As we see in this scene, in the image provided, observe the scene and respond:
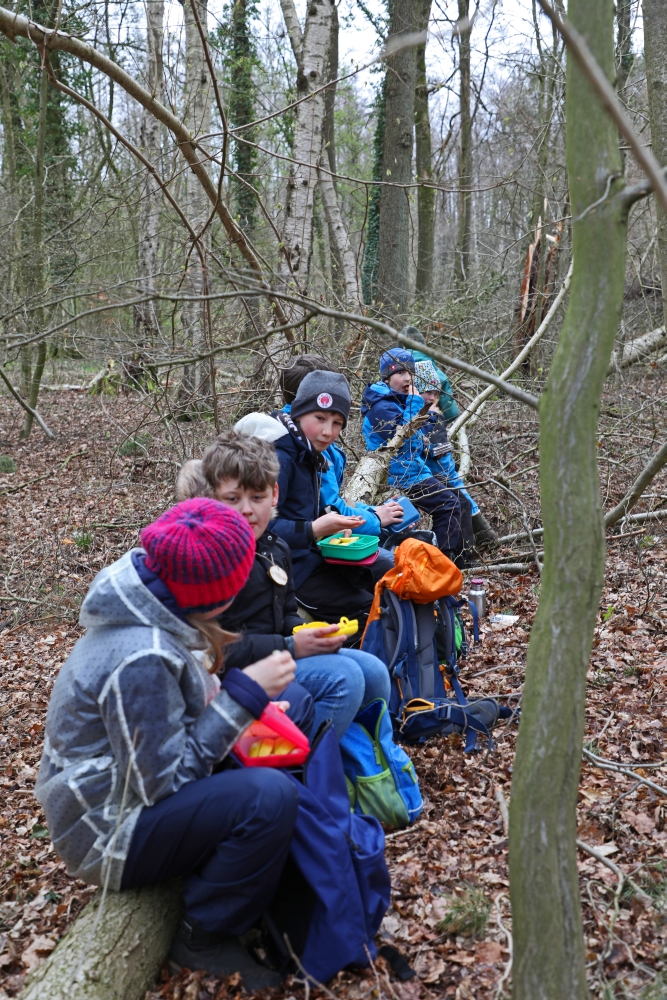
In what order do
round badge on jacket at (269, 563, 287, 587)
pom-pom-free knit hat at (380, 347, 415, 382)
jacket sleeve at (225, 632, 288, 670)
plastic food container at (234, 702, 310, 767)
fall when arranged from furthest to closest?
pom-pom-free knit hat at (380, 347, 415, 382) → round badge on jacket at (269, 563, 287, 587) → jacket sleeve at (225, 632, 288, 670) → plastic food container at (234, 702, 310, 767)

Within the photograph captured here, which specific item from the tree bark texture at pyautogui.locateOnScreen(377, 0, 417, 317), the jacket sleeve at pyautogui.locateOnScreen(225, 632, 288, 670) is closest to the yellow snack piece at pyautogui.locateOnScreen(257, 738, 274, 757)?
the jacket sleeve at pyautogui.locateOnScreen(225, 632, 288, 670)

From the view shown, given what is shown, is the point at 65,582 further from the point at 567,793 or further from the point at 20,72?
the point at 20,72

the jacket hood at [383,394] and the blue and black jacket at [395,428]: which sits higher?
the jacket hood at [383,394]

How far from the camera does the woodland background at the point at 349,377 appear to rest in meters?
2.48

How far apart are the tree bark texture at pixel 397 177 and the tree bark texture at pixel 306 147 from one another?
3016 mm

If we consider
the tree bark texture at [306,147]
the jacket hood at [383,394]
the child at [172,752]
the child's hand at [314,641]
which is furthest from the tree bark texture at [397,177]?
the child at [172,752]

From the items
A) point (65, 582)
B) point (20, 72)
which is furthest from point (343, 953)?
point (20, 72)

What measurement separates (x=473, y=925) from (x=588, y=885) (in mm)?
386

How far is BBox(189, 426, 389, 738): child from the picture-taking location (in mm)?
2873

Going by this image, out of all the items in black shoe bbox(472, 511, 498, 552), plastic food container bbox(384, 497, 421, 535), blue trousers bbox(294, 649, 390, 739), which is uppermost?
plastic food container bbox(384, 497, 421, 535)

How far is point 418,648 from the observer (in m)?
3.66

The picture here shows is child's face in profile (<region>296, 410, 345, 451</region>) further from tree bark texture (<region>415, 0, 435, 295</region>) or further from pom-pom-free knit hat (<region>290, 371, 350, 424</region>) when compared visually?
tree bark texture (<region>415, 0, 435, 295</region>)

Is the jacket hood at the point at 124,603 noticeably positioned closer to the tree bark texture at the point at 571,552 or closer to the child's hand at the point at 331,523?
the tree bark texture at the point at 571,552

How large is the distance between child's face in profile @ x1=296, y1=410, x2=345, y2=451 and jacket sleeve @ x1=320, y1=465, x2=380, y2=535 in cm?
23
